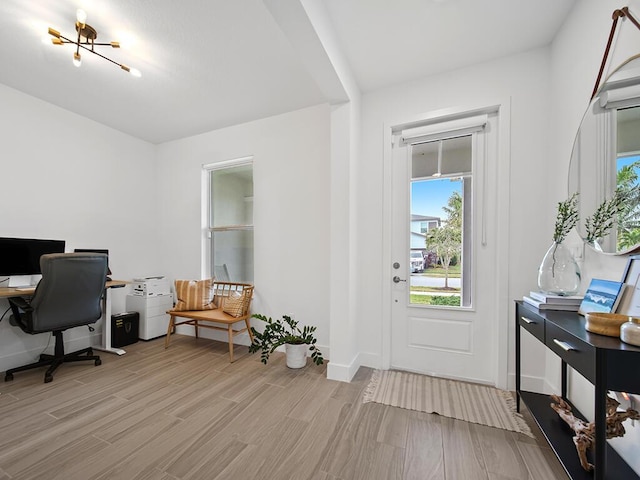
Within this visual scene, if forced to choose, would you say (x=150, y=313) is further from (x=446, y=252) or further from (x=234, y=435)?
(x=446, y=252)

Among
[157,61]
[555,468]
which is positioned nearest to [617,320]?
[555,468]

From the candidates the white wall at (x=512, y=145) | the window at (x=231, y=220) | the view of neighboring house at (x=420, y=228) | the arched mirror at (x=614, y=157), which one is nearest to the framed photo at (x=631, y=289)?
the arched mirror at (x=614, y=157)

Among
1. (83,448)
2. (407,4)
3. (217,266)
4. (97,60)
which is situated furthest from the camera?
(217,266)

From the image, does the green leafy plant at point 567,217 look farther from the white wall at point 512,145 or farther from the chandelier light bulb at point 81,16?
the chandelier light bulb at point 81,16

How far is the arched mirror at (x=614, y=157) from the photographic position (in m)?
1.25

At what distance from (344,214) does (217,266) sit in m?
2.20

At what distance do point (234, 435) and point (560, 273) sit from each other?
7.26 ft

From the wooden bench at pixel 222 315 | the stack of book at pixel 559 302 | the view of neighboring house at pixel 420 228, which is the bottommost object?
the wooden bench at pixel 222 315

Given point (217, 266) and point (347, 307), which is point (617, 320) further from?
point (217, 266)

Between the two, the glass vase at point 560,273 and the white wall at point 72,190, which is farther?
the white wall at point 72,190

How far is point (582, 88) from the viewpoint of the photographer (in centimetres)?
166

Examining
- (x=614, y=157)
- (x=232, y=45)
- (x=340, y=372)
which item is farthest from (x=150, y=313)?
(x=614, y=157)

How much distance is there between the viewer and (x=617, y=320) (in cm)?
106

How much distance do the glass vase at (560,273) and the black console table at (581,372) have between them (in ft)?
0.59
